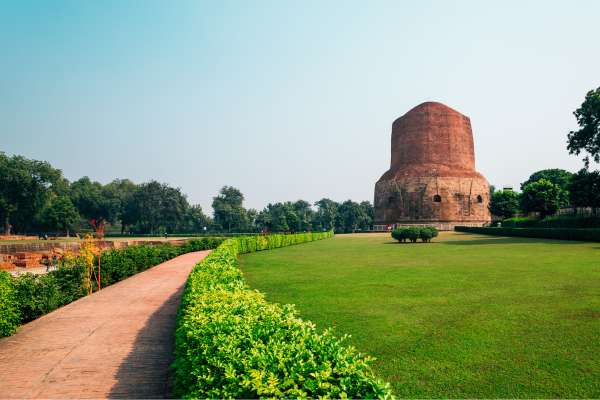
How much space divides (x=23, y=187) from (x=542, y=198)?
62.8 metres

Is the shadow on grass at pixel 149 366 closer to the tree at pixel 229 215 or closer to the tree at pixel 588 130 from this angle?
the tree at pixel 588 130

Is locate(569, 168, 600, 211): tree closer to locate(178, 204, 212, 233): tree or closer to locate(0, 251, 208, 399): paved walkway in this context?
locate(0, 251, 208, 399): paved walkway

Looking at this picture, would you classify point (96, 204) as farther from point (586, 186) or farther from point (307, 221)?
point (586, 186)

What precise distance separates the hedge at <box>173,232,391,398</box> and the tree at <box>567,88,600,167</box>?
2862 cm

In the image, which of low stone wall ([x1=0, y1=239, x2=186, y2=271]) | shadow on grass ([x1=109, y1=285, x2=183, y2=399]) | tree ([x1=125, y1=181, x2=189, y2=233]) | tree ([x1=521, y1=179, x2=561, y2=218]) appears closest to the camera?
shadow on grass ([x1=109, y1=285, x2=183, y2=399])

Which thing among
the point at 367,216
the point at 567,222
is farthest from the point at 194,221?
the point at 567,222

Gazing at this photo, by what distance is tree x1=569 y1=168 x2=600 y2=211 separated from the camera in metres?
26.0

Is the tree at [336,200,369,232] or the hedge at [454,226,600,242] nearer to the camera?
the hedge at [454,226,600,242]

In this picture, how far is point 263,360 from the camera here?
235 cm

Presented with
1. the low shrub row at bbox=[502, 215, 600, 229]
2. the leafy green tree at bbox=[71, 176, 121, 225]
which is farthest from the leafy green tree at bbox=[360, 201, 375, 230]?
the leafy green tree at bbox=[71, 176, 121, 225]

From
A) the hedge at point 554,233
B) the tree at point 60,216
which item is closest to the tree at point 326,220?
the tree at point 60,216

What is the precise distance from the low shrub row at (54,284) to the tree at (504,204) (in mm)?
47496

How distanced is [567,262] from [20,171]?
60891mm

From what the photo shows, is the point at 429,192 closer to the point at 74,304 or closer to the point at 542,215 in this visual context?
the point at 542,215
